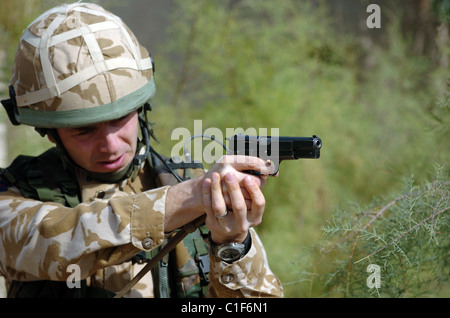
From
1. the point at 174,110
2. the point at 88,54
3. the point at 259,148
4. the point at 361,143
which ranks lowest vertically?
the point at 361,143

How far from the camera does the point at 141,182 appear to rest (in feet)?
6.12

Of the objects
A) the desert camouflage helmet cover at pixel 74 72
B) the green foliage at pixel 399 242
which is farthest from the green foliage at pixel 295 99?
the desert camouflage helmet cover at pixel 74 72

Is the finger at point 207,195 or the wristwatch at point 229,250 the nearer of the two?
the finger at point 207,195

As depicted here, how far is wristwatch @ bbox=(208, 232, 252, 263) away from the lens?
4.87 feet

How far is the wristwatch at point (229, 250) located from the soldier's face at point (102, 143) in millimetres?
403

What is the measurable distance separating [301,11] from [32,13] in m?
2.08

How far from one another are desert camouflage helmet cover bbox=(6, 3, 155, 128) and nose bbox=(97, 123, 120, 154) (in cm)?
5

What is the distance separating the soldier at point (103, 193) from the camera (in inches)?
56.3

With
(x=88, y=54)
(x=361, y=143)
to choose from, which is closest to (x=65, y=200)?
(x=88, y=54)

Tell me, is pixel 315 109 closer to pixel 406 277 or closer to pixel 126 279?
pixel 406 277

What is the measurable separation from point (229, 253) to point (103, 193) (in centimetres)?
49

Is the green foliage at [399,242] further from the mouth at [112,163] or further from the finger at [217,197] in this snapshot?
the mouth at [112,163]

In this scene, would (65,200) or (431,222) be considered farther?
(65,200)
